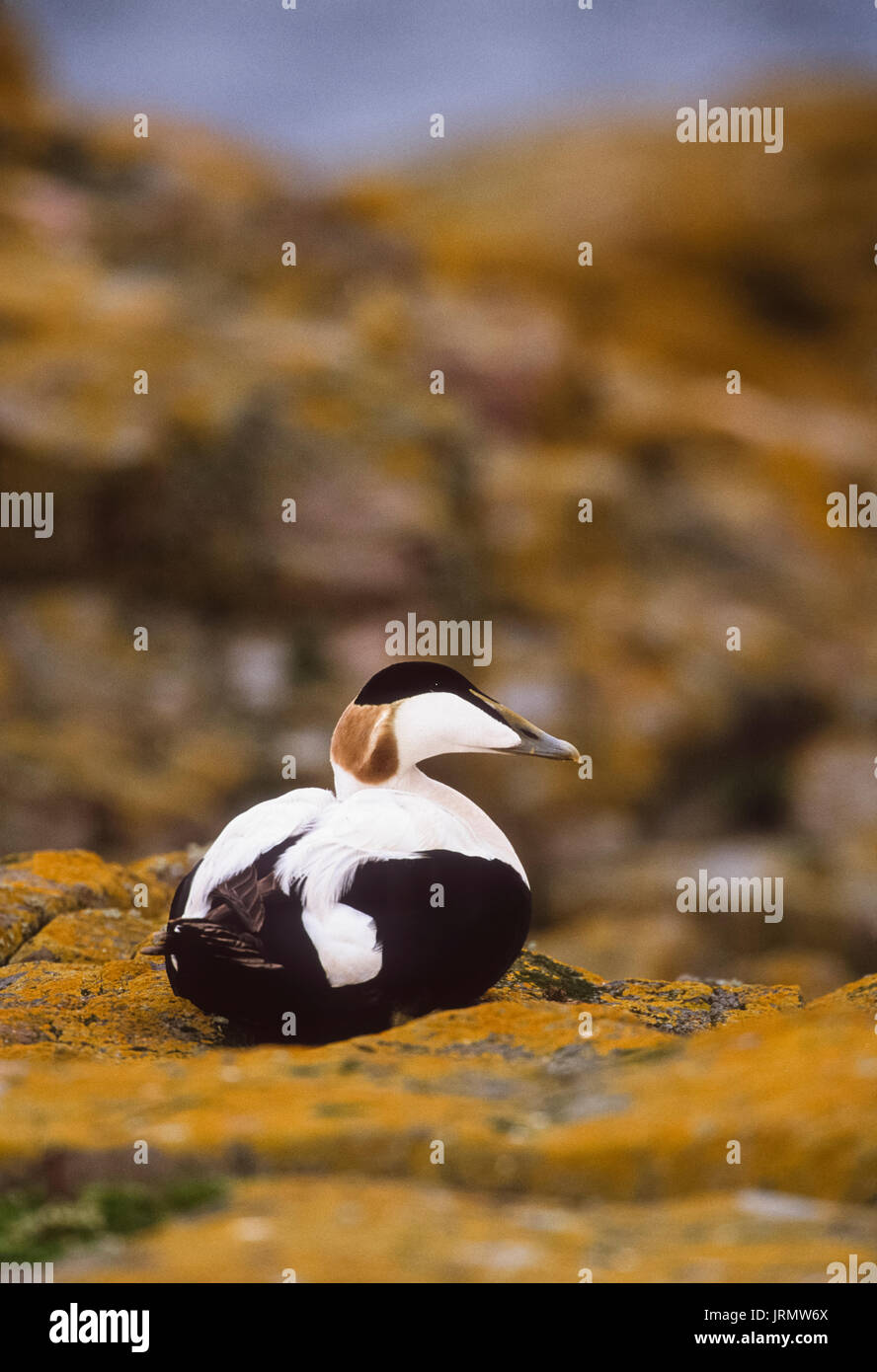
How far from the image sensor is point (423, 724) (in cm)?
594

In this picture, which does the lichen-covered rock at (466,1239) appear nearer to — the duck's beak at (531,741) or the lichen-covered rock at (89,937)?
the duck's beak at (531,741)

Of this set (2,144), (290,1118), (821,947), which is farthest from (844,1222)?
(2,144)

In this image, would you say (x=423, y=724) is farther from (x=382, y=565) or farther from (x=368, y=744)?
(x=382, y=565)

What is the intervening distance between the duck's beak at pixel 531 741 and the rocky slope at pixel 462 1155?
1134mm

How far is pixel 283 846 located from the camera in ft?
18.4

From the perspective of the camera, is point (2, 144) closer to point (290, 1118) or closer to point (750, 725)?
point (750, 725)

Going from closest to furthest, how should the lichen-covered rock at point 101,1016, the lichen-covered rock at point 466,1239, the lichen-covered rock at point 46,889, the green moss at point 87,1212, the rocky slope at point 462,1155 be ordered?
the lichen-covered rock at point 466,1239 < the rocky slope at point 462,1155 < the green moss at point 87,1212 < the lichen-covered rock at point 101,1016 < the lichen-covered rock at point 46,889

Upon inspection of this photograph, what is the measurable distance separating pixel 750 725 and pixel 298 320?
458 inches

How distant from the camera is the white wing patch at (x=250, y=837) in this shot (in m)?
5.70

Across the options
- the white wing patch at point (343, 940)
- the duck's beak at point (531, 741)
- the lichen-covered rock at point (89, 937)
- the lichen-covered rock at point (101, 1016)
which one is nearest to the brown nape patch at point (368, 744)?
the duck's beak at point (531, 741)

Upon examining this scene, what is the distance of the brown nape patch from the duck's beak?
1.46 ft

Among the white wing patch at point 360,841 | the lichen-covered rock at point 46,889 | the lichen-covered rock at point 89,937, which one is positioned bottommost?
the lichen-covered rock at point 89,937

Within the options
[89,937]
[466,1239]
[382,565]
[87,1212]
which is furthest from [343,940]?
[382,565]

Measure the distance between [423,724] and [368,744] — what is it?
27cm
